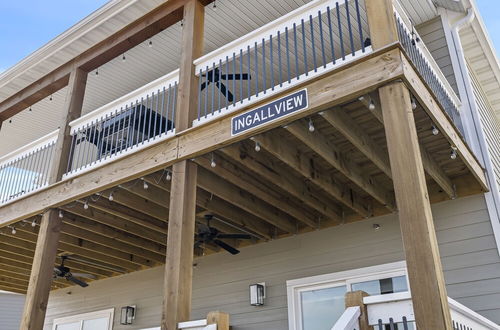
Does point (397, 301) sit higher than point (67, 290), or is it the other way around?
point (67, 290)

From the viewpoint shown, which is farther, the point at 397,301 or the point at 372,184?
the point at 372,184

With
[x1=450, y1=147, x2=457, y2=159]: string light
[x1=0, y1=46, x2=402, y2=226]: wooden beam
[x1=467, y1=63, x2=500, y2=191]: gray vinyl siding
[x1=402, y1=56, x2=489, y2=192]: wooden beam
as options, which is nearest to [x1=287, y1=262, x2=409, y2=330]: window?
[x1=402, y1=56, x2=489, y2=192]: wooden beam

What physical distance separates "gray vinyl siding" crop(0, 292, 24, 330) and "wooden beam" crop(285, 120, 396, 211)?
14240 mm

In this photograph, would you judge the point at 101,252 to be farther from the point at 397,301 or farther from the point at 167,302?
the point at 397,301

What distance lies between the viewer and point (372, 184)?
221 inches

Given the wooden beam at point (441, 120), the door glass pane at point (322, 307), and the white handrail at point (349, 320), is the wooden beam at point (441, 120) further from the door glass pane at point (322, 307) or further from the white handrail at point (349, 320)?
the door glass pane at point (322, 307)

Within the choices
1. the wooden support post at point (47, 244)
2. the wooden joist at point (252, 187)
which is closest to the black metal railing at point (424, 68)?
the wooden joist at point (252, 187)

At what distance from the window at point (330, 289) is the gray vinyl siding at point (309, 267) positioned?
0.11 metres

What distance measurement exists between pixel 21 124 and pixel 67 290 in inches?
133

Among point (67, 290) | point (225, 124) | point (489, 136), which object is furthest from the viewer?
point (67, 290)

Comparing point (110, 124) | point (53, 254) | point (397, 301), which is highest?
point (110, 124)

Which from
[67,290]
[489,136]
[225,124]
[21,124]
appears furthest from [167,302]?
[21,124]

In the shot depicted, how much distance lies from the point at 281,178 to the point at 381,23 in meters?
2.12

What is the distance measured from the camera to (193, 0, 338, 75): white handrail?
429 centimetres
